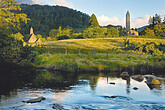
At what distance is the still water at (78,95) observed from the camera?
2322cm

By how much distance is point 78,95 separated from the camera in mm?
28359

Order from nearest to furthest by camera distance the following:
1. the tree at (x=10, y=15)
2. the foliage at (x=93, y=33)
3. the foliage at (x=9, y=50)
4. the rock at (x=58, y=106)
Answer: the rock at (x=58, y=106) < the tree at (x=10, y=15) < the foliage at (x=9, y=50) < the foliage at (x=93, y=33)

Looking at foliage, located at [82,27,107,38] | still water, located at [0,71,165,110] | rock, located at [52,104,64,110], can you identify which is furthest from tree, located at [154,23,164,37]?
rock, located at [52,104,64,110]

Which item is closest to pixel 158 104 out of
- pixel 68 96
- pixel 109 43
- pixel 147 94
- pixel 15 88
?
pixel 147 94

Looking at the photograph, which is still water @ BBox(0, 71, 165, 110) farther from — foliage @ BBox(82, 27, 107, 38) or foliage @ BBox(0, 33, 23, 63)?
foliage @ BBox(82, 27, 107, 38)

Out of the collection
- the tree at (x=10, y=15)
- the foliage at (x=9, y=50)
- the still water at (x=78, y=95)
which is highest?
the tree at (x=10, y=15)

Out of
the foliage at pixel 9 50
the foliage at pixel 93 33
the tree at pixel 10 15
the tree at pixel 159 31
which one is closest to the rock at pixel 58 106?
the tree at pixel 10 15

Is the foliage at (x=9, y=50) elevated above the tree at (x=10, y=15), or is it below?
below

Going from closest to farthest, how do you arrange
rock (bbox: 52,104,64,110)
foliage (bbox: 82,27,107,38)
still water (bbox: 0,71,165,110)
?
1. rock (bbox: 52,104,64,110)
2. still water (bbox: 0,71,165,110)
3. foliage (bbox: 82,27,107,38)

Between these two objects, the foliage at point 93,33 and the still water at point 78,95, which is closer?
the still water at point 78,95

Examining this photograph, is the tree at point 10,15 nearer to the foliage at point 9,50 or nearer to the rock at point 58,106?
the foliage at point 9,50

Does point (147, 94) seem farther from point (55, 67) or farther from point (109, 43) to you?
point (109, 43)

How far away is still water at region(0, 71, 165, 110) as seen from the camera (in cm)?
2322

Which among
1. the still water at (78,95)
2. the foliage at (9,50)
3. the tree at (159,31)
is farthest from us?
the tree at (159,31)
